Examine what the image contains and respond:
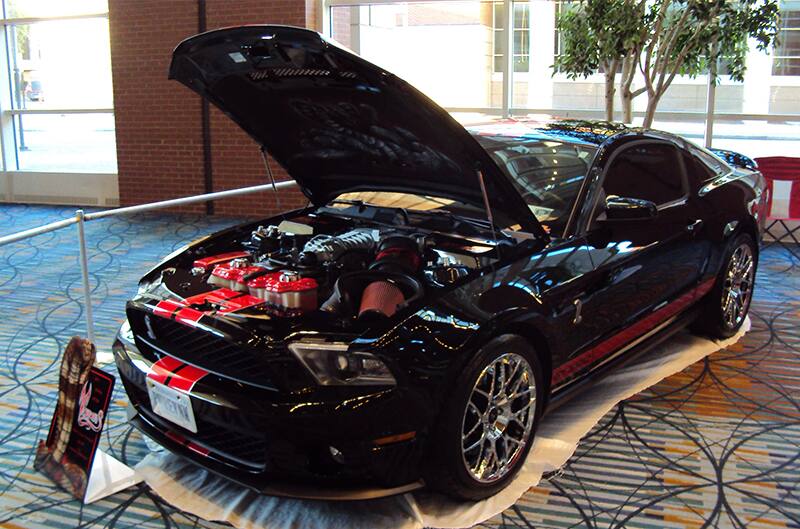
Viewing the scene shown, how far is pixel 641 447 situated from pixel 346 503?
1332 mm

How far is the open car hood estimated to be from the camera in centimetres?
276

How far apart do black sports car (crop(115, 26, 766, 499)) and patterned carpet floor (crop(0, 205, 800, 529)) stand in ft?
0.95

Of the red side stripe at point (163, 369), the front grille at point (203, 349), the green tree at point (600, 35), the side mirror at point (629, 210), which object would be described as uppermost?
the green tree at point (600, 35)

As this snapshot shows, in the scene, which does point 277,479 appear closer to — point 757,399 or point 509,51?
point 757,399

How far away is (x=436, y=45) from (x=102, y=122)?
482 centimetres

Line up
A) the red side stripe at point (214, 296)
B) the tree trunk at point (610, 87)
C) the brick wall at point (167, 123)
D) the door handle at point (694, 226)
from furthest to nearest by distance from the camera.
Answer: the brick wall at point (167, 123), the tree trunk at point (610, 87), the door handle at point (694, 226), the red side stripe at point (214, 296)

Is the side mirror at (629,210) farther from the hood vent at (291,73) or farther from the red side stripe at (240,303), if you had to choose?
the red side stripe at (240,303)

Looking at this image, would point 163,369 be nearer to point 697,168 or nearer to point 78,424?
point 78,424

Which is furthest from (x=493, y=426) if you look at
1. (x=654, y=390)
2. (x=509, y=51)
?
(x=509, y=51)

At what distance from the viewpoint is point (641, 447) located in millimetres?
3299

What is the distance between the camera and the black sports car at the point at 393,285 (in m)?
2.48

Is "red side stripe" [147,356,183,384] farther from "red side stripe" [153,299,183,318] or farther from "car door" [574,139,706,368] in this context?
"car door" [574,139,706,368]

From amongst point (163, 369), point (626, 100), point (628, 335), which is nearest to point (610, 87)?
point (626, 100)

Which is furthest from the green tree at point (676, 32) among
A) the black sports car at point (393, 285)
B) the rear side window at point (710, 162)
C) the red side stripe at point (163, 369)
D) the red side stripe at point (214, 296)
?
the red side stripe at point (163, 369)
